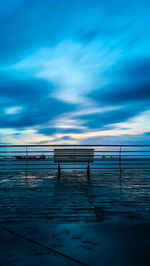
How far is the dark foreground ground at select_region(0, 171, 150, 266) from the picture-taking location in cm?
209

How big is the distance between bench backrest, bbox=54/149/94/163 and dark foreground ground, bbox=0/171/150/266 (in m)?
5.19

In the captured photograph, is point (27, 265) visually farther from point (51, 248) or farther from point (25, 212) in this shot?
point (25, 212)

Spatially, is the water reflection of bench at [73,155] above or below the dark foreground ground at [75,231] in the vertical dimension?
above

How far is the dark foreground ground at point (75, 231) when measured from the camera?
2086 mm

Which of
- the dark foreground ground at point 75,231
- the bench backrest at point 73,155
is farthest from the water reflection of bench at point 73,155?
the dark foreground ground at point 75,231

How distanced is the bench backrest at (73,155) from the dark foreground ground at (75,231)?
519 cm

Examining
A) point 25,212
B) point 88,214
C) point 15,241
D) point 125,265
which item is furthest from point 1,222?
point 125,265

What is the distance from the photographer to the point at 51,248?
2.28 meters

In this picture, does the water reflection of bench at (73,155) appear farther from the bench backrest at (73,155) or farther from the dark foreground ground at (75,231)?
the dark foreground ground at (75,231)

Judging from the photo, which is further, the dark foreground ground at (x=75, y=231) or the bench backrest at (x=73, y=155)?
the bench backrest at (x=73, y=155)

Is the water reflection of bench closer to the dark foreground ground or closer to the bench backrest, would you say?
the bench backrest

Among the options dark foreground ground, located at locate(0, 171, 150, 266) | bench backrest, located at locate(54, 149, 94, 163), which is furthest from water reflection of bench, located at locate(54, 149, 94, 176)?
dark foreground ground, located at locate(0, 171, 150, 266)

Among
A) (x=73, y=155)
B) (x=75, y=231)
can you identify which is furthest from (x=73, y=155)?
(x=75, y=231)

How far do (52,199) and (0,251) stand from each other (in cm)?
257
